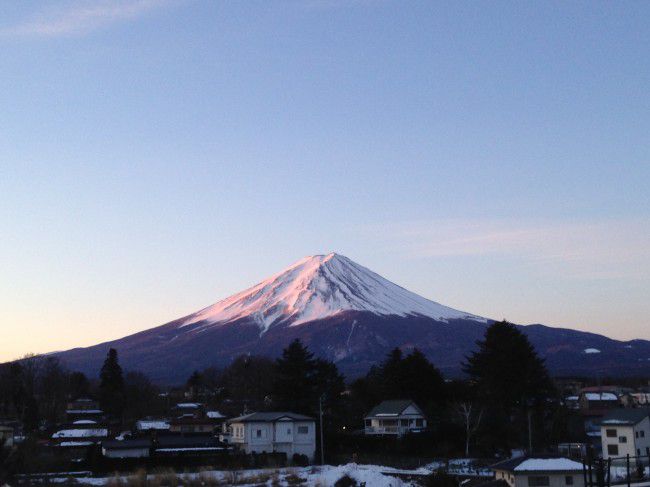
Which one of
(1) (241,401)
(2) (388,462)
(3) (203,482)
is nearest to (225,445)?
(2) (388,462)

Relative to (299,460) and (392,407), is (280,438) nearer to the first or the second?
(299,460)

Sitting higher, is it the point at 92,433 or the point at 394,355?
the point at 394,355

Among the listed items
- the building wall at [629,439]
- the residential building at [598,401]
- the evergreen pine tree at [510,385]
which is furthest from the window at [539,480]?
the residential building at [598,401]

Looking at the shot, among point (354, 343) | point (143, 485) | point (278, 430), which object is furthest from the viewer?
point (354, 343)

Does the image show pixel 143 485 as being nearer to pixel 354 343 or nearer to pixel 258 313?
pixel 354 343

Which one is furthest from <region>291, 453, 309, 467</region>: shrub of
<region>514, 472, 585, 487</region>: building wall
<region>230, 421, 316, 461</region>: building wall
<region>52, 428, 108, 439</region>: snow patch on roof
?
<region>52, 428, 108, 439</region>: snow patch on roof

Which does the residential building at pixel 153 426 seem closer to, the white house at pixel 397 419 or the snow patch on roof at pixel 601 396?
the white house at pixel 397 419

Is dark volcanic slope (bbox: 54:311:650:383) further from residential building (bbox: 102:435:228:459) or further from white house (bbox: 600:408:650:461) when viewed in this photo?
white house (bbox: 600:408:650:461)
